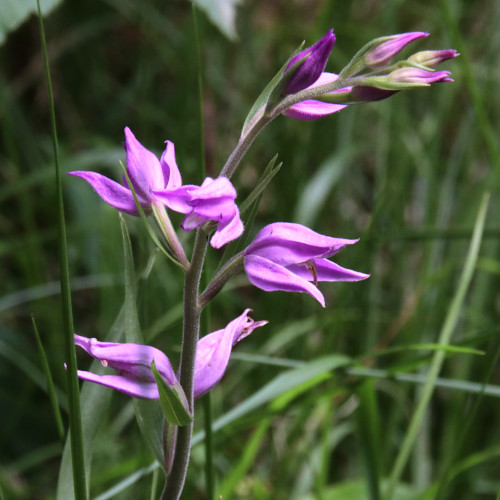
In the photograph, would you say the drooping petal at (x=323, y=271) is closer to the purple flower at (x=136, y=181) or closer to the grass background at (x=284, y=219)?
the purple flower at (x=136, y=181)

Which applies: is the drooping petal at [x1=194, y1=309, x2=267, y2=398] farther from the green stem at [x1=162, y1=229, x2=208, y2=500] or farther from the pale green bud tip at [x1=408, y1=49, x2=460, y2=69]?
the pale green bud tip at [x1=408, y1=49, x2=460, y2=69]

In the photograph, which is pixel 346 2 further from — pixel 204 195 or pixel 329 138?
pixel 204 195

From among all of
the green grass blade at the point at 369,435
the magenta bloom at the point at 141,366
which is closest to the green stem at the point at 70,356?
the magenta bloom at the point at 141,366

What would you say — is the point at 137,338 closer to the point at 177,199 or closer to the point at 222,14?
the point at 177,199

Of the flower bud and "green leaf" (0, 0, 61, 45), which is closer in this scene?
the flower bud

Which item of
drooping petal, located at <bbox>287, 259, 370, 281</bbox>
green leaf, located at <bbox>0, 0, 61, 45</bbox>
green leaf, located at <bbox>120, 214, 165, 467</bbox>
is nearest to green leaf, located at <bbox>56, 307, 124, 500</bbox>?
green leaf, located at <bbox>120, 214, 165, 467</bbox>
